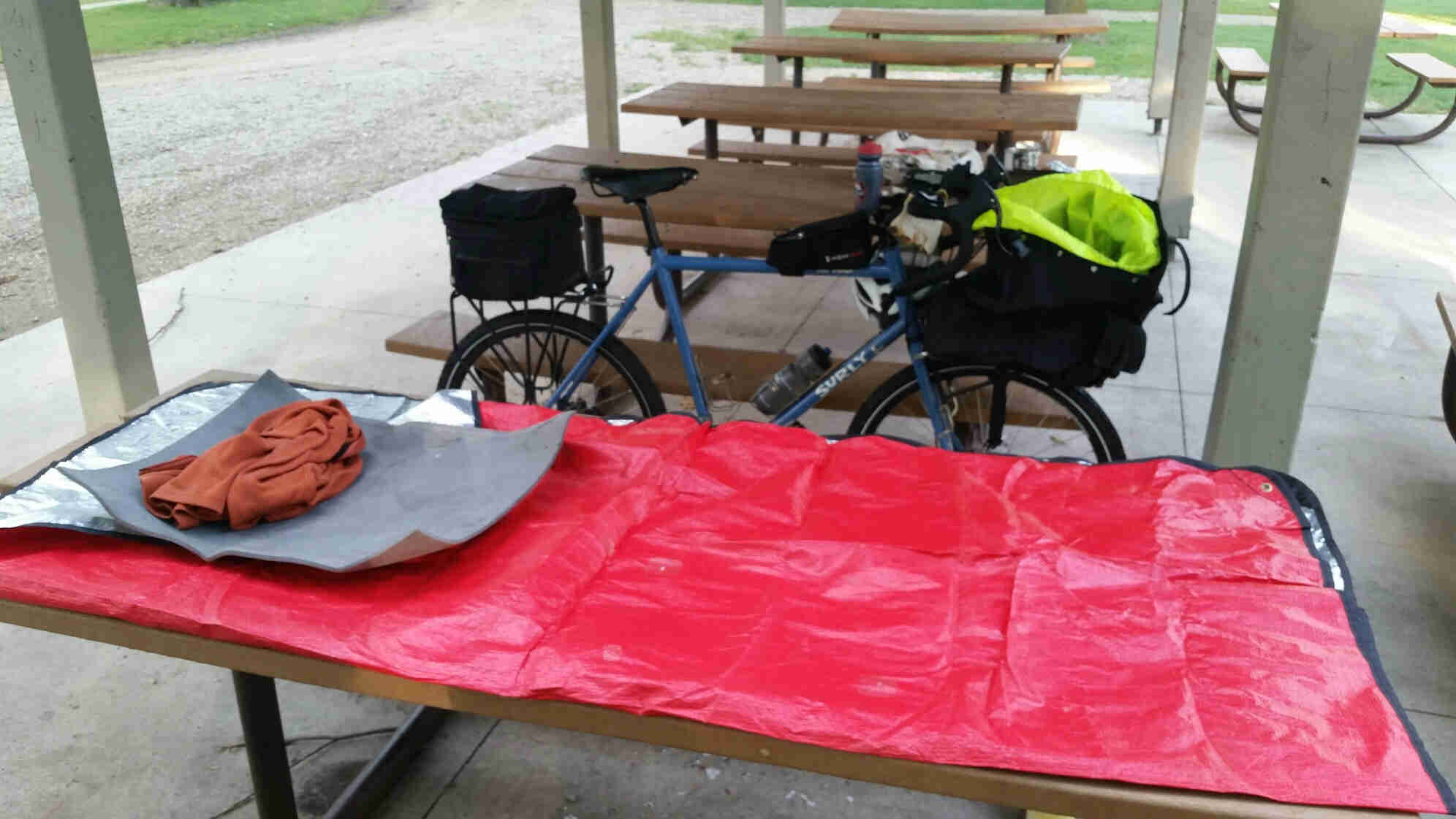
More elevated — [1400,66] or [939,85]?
[939,85]

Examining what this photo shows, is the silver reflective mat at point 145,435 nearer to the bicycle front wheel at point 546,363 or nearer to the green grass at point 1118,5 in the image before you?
the bicycle front wheel at point 546,363

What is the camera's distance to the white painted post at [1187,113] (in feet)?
18.8

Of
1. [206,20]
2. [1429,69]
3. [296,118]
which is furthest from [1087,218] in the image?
[206,20]

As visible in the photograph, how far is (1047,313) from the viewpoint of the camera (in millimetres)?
2646

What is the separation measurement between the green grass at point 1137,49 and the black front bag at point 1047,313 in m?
9.12

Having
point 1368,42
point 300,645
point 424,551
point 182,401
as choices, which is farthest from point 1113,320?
point 182,401

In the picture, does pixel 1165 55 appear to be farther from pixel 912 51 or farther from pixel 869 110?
pixel 869 110

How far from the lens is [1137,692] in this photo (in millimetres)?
1587

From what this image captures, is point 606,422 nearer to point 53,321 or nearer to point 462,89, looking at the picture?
point 53,321

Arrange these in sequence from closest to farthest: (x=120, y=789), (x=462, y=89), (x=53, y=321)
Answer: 1. (x=120, y=789)
2. (x=53, y=321)
3. (x=462, y=89)

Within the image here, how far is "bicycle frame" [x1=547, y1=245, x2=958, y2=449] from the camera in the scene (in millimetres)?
2861

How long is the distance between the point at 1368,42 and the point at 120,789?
9.64 ft

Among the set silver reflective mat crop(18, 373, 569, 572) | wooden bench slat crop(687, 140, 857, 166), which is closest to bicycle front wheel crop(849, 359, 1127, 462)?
silver reflective mat crop(18, 373, 569, 572)

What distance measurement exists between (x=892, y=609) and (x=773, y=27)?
21.3 ft
